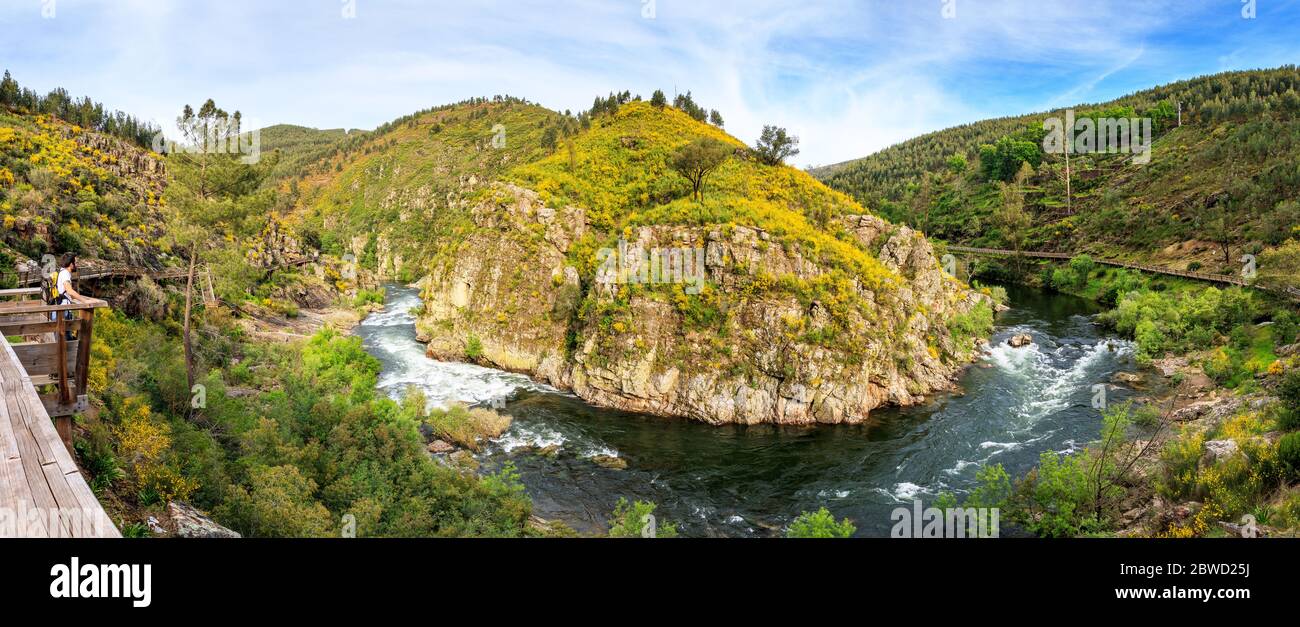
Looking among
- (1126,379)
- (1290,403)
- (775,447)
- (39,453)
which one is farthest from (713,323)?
(39,453)

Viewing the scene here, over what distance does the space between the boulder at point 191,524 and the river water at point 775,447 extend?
13.3 meters

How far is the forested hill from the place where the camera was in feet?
194

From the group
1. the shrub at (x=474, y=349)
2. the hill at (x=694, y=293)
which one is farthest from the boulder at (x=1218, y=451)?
the shrub at (x=474, y=349)

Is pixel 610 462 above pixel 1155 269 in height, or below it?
below

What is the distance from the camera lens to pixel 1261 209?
58.3 m

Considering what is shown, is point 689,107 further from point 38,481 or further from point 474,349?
point 38,481

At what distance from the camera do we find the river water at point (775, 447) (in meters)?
23.3

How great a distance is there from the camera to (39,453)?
5070 mm

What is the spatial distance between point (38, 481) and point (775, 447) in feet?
90.7

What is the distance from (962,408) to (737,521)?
739 inches

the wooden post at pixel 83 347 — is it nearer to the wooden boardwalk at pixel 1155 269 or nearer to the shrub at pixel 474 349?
the shrub at pixel 474 349

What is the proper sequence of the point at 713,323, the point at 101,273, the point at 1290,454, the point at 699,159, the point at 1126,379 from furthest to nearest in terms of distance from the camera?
1. the point at 699,159
2. the point at 1126,379
3. the point at 713,323
4. the point at 101,273
5. the point at 1290,454
